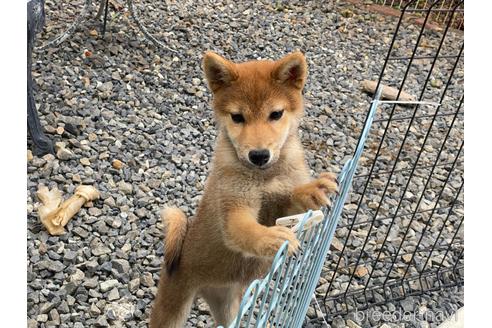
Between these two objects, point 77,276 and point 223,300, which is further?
point 77,276

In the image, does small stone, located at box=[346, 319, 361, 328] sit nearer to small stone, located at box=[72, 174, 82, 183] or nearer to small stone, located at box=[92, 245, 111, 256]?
small stone, located at box=[92, 245, 111, 256]

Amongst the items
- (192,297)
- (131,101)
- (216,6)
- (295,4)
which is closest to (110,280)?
(192,297)

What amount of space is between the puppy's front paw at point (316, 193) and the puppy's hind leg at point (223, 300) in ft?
1.96

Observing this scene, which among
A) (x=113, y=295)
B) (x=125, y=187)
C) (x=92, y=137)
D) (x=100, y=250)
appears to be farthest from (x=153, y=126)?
(x=113, y=295)

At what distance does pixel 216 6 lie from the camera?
583 cm

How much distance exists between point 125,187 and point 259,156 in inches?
68.6

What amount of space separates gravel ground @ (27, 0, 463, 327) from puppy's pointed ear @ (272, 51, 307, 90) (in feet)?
4.60

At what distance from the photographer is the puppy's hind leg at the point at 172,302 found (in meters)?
2.22

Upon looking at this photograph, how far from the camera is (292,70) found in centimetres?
208

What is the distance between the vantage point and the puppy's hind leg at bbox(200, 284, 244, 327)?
7.58ft

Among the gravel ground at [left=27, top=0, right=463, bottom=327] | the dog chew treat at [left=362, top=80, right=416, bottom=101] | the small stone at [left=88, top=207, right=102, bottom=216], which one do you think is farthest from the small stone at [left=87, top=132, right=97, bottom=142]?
the dog chew treat at [left=362, top=80, right=416, bottom=101]

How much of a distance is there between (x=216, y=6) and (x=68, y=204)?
11.0 feet

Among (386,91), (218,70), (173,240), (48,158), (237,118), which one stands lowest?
(48,158)

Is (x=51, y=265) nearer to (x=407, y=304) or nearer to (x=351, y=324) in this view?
(x=351, y=324)
